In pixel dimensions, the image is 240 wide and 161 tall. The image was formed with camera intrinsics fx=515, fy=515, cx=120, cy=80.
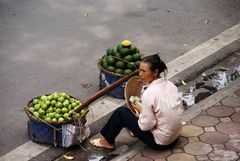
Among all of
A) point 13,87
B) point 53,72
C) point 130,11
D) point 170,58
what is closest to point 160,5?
point 130,11

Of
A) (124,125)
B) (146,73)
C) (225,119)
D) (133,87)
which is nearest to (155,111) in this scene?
(146,73)

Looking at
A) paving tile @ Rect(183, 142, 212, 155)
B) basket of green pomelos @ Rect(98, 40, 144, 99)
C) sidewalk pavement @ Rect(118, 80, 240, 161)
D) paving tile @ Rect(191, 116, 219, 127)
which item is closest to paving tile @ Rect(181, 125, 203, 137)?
sidewalk pavement @ Rect(118, 80, 240, 161)

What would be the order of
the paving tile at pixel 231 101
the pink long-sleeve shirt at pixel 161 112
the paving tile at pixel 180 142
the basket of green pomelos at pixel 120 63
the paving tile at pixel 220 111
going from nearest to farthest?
the pink long-sleeve shirt at pixel 161 112 < the paving tile at pixel 180 142 < the paving tile at pixel 220 111 < the paving tile at pixel 231 101 < the basket of green pomelos at pixel 120 63

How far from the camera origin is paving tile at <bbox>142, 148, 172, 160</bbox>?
613 centimetres

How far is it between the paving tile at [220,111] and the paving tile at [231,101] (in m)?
0.11

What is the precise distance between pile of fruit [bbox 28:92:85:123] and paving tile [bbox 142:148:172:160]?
0.97 meters

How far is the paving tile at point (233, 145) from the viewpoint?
6165 mm

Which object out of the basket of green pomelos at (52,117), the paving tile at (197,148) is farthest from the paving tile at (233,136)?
the basket of green pomelos at (52,117)

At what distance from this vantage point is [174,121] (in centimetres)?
598

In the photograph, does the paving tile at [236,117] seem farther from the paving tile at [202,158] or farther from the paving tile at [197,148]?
the paving tile at [202,158]

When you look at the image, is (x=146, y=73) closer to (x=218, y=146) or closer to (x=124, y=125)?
(x=124, y=125)

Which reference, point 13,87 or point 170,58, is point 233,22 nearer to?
point 170,58

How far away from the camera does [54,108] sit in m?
6.59

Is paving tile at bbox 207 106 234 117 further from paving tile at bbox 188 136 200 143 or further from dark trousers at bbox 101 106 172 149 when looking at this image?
dark trousers at bbox 101 106 172 149
